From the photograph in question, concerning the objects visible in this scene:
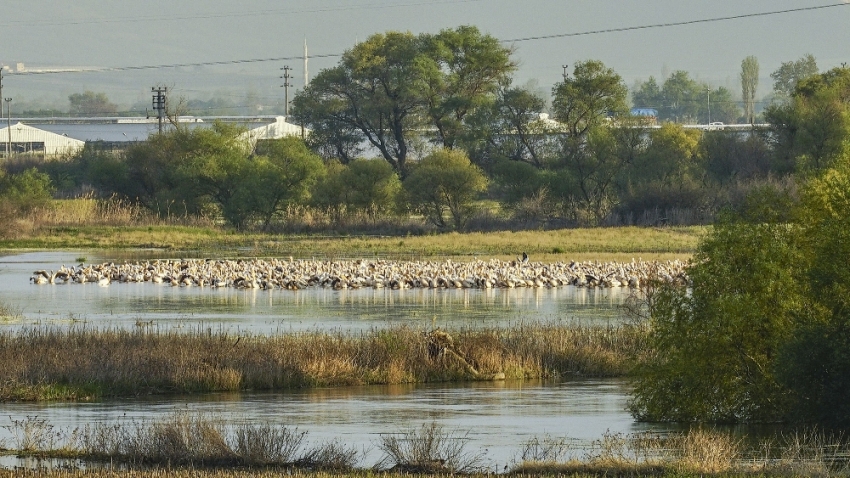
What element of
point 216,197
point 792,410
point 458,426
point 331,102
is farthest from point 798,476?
point 331,102

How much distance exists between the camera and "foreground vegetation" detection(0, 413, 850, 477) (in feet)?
52.3

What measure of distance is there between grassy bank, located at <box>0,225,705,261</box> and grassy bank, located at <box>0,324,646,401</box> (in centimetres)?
3005

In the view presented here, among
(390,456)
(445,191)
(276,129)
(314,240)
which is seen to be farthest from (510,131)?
(390,456)

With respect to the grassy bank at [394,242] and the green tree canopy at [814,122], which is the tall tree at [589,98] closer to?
the green tree canopy at [814,122]

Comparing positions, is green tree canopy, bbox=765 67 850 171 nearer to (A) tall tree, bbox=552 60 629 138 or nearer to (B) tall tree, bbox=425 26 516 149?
(A) tall tree, bbox=552 60 629 138

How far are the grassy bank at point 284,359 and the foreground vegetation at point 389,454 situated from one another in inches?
189

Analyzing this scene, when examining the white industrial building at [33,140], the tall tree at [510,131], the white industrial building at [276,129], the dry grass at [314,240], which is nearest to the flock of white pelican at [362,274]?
the dry grass at [314,240]

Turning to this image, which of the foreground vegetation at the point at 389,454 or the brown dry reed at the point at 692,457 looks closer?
the brown dry reed at the point at 692,457

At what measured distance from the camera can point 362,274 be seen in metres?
48.0

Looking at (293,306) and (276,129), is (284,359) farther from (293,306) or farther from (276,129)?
(276,129)

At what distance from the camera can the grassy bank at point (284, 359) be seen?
23.8m

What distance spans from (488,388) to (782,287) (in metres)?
7.08

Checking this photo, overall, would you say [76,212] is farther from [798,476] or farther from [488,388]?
[798,476]

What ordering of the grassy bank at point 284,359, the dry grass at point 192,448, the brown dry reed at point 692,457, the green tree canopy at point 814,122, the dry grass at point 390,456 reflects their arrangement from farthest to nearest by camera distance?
the green tree canopy at point 814,122 → the grassy bank at point 284,359 → the dry grass at point 192,448 → the dry grass at point 390,456 → the brown dry reed at point 692,457
